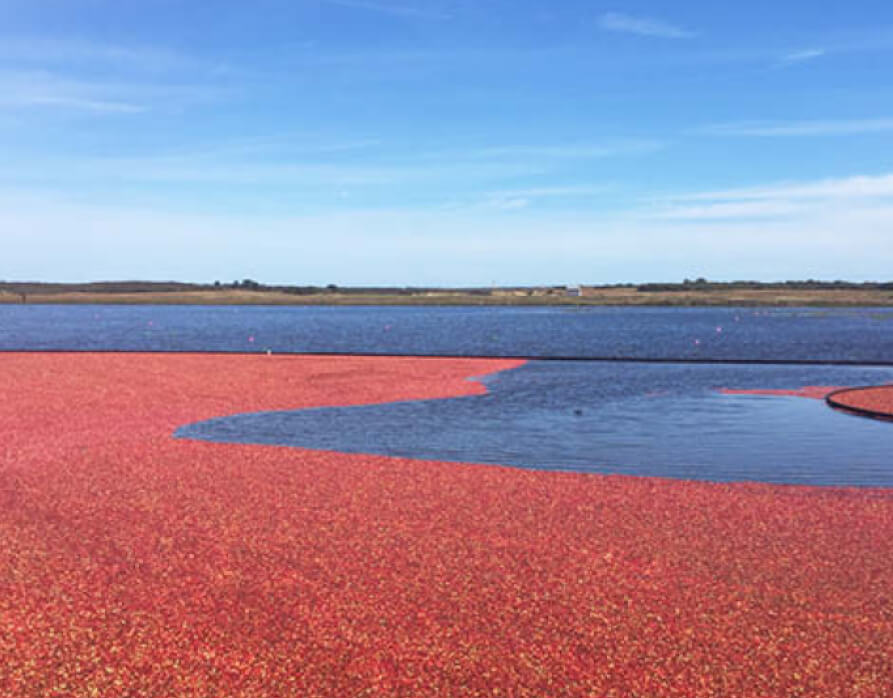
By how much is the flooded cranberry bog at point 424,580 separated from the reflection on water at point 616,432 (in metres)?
1.77

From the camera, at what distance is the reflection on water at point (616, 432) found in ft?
57.8

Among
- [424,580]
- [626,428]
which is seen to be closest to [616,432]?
[626,428]

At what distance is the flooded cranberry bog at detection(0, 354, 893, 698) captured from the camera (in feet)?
25.3

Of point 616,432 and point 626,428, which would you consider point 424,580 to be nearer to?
point 616,432

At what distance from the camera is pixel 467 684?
24.6 ft

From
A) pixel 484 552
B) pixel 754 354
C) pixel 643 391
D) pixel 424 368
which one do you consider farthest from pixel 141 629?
pixel 754 354

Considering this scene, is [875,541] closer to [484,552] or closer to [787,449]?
[484,552]

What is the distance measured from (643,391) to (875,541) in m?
20.4

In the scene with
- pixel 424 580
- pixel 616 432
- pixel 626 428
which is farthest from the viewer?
pixel 626 428

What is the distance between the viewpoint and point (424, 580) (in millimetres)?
10102

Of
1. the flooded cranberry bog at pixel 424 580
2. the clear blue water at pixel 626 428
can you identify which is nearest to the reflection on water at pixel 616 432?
the clear blue water at pixel 626 428

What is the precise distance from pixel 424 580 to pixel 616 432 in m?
12.9

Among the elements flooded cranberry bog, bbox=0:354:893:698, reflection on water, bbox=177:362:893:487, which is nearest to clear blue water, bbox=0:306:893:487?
reflection on water, bbox=177:362:893:487

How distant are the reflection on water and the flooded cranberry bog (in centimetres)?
177
